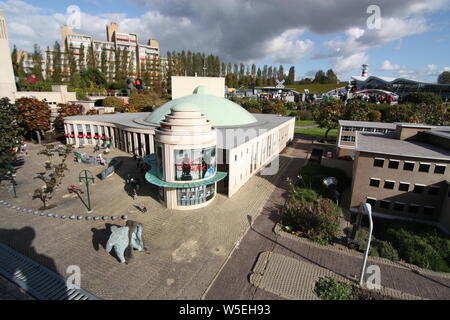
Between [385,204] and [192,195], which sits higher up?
[192,195]

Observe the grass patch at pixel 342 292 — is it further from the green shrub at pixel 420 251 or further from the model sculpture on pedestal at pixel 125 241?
the model sculpture on pedestal at pixel 125 241

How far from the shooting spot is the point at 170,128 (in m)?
22.5

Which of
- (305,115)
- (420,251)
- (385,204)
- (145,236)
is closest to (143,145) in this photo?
(145,236)

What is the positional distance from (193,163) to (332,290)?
14.5 m

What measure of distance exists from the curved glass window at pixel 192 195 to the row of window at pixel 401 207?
53.9ft

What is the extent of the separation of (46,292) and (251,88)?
156 metres

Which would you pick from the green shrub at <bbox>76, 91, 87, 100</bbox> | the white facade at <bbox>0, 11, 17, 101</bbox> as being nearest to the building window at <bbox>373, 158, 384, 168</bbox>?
the white facade at <bbox>0, 11, 17, 101</bbox>

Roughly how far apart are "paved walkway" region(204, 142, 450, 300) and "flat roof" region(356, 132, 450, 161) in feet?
35.0

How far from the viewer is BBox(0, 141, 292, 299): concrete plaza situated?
49.7 feet

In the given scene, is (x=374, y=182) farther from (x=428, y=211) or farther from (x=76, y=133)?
(x=76, y=133)

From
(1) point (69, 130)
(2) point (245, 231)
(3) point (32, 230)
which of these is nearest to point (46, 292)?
(3) point (32, 230)

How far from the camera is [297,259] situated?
17.8 meters

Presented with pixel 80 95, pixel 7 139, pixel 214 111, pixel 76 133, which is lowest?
pixel 76 133

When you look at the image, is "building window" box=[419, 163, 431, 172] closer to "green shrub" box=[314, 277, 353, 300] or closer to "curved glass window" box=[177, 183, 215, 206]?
"green shrub" box=[314, 277, 353, 300]
